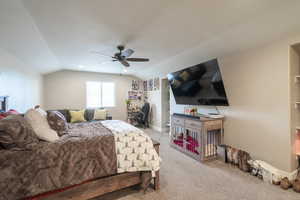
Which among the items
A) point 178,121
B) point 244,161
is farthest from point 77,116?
point 244,161

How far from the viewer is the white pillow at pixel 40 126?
5.24ft

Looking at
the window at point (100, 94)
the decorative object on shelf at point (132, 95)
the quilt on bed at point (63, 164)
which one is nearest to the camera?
the quilt on bed at point (63, 164)

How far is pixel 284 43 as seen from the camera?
2057 mm

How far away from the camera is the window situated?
5677 mm

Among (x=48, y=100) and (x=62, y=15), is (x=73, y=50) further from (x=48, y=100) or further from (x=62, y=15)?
(x=48, y=100)

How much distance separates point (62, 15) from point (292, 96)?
348cm

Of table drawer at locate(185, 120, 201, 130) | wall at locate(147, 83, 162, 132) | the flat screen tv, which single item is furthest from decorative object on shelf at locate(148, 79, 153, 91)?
table drawer at locate(185, 120, 201, 130)

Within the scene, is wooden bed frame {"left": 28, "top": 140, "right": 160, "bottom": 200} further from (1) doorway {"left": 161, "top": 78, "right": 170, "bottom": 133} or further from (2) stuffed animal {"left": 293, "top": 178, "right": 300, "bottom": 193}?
(1) doorway {"left": 161, "top": 78, "right": 170, "bottom": 133}

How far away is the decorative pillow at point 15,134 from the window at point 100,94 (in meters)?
4.37

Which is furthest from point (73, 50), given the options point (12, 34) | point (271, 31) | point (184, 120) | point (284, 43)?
point (284, 43)

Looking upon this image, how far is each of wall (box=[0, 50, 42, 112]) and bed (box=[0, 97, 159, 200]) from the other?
1.46 metres

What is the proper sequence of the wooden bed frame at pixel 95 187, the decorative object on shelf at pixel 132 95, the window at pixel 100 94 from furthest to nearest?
the decorative object on shelf at pixel 132 95 → the window at pixel 100 94 → the wooden bed frame at pixel 95 187

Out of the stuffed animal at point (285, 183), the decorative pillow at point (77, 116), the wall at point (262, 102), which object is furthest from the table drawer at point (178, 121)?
the decorative pillow at point (77, 116)

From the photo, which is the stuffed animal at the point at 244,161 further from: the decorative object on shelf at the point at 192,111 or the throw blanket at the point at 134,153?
the throw blanket at the point at 134,153
